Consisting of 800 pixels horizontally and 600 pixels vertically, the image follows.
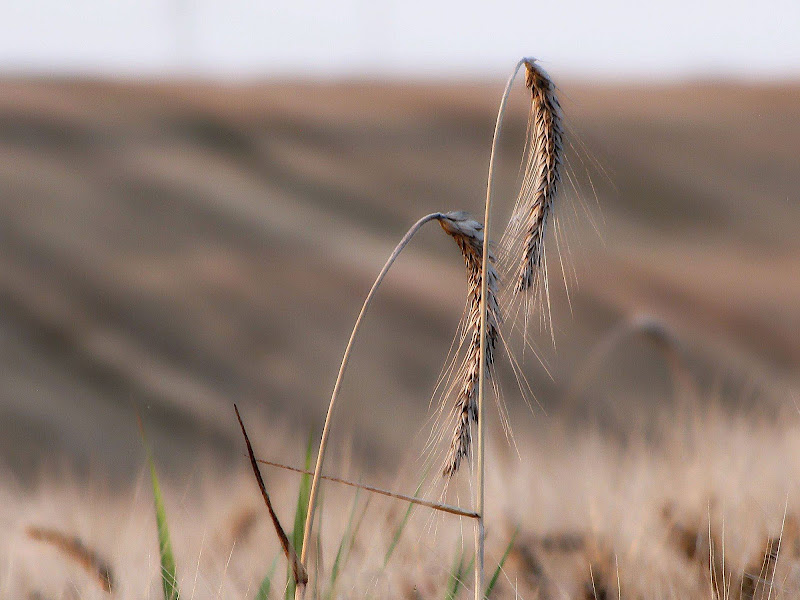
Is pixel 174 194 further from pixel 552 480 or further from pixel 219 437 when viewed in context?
pixel 552 480

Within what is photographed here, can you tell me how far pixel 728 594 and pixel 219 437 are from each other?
5.13 meters

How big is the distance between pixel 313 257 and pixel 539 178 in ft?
20.2

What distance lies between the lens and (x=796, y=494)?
3.43 ft

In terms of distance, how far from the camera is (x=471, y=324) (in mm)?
563

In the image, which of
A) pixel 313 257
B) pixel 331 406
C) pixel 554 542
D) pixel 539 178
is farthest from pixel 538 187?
pixel 313 257

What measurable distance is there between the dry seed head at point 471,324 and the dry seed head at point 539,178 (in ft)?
0.08

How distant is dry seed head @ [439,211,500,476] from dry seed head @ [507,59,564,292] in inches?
1.0

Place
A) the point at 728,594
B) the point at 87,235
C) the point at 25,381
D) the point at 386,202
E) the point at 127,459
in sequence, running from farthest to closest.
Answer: the point at 386,202
the point at 87,235
the point at 25,381
the point at 127,459
the point at 728,594

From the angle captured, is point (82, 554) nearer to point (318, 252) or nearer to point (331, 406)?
point (331, 406)

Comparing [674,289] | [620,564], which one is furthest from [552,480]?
[674,289]

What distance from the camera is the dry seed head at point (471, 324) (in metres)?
0.53

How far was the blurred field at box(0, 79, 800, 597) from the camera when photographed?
19.4 ft

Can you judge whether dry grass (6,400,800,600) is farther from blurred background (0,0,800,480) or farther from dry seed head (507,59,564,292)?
blurred background (0,0,800,480)

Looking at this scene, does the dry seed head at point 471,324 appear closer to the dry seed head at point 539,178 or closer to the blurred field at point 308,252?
the dry seed head at point 539,178
